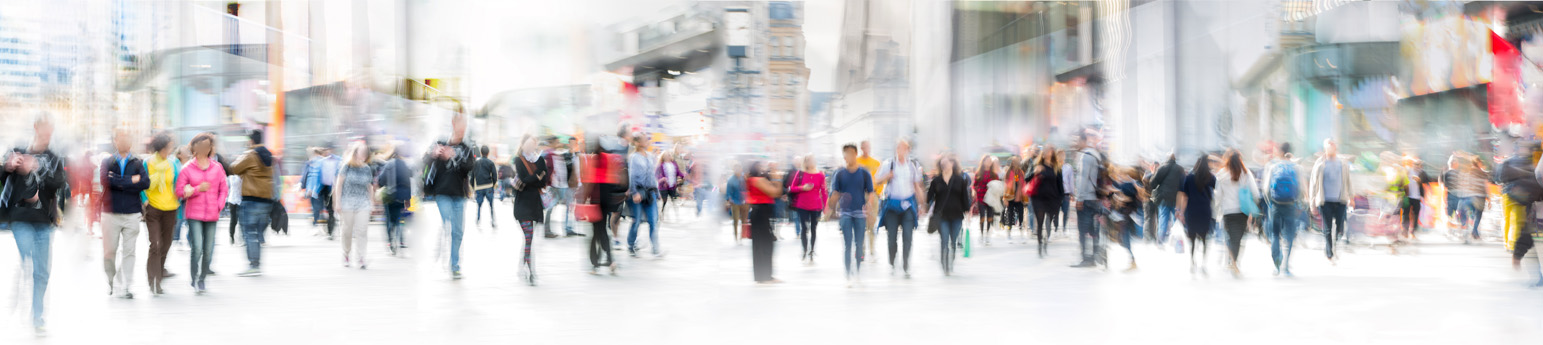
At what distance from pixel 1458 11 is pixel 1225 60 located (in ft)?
11.3

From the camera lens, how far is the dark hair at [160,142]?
788cm

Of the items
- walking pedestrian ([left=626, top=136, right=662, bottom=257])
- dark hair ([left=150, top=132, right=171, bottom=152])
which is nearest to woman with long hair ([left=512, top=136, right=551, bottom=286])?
walking pedestrian ([left=626, top=136, right=662, bottom=257])

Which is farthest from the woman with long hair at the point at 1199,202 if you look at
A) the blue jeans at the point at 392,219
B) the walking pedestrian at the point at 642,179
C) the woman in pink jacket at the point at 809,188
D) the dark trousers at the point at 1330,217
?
the blue jeans at the point at 392,219

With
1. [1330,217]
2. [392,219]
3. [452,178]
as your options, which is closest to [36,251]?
[452,178]

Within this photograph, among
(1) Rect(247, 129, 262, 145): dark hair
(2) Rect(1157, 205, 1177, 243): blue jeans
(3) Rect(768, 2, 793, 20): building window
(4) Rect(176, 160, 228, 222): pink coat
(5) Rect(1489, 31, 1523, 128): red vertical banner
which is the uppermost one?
(3) Rect(768, 2, 793, 20): building window

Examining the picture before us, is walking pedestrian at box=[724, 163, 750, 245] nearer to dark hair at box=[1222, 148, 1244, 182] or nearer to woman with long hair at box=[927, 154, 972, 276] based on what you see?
woman with long hair at box=[927, 154, 972, 276]

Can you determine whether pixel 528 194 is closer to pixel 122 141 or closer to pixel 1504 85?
pixel 122 141

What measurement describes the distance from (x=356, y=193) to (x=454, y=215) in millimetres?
1588

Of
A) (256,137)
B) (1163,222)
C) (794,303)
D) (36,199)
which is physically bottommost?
(794,303)

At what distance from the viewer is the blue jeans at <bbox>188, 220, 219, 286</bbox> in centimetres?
842

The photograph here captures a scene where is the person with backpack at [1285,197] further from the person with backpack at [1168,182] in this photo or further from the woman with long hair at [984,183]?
the woman with long hair at [984,183]

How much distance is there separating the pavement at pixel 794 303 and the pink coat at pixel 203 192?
1.99 ft

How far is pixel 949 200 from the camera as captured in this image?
10.3 metres

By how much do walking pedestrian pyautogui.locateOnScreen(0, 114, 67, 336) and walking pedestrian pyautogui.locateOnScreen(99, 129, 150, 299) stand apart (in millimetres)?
990
